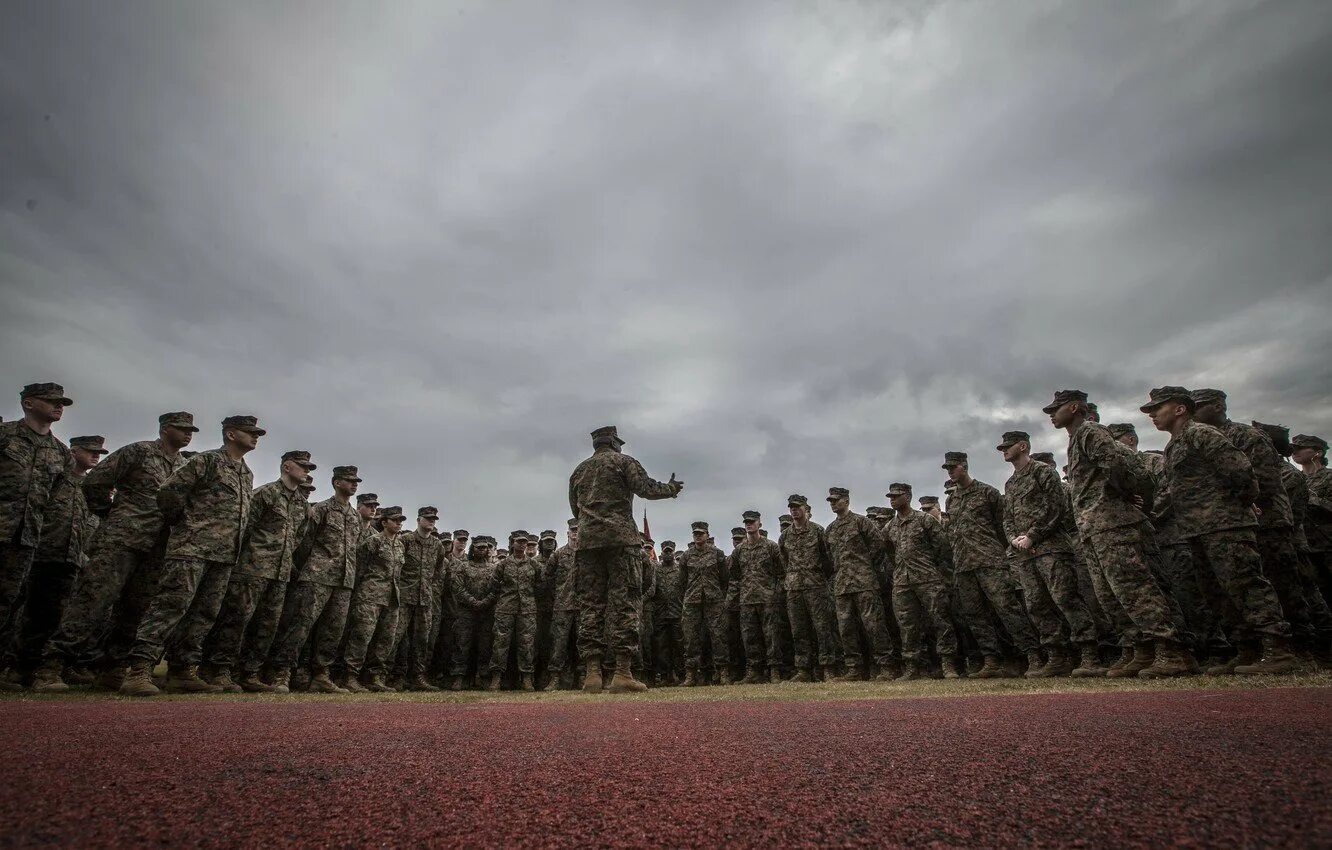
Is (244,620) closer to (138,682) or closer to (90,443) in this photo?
(138,682)

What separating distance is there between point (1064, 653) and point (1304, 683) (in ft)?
10.5

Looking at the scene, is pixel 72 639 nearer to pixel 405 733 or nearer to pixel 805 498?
pixel 405 733

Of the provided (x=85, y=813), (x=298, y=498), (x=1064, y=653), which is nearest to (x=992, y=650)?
(x=1064, y=653)

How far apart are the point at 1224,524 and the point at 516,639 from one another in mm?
10282

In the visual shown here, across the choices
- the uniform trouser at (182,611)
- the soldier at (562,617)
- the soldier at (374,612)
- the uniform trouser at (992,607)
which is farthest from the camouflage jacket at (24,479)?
the uniform trouser at (992,607)

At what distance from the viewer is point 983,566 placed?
7.80m

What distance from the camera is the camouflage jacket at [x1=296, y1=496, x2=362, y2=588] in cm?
774

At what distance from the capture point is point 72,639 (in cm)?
557

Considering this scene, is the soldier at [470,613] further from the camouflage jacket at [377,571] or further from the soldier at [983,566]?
the soldier at [983,566]

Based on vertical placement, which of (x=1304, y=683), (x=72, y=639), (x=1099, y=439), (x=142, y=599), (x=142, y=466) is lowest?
(x=1304, y=683)

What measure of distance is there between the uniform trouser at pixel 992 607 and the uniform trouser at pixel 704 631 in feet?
16.3

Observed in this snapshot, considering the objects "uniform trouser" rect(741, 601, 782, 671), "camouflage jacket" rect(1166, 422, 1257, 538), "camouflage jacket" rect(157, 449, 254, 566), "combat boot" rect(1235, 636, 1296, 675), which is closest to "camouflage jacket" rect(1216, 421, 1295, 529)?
"camouflage jacket" rect(1166, 422, 1257, 538)

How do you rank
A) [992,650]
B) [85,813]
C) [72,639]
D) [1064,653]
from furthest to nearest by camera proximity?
[992,650], [1064,653], [72,639], [85,813]

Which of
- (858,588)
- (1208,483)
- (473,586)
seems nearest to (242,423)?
(473,586)
